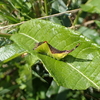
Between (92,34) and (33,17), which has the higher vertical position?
(33,17)

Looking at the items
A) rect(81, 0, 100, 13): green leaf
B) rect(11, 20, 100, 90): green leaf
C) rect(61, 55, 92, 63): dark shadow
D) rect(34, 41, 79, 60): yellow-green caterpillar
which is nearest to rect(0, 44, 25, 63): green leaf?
rect(11, 20, 100, 90): green leaf

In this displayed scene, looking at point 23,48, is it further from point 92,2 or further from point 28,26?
point 92,2

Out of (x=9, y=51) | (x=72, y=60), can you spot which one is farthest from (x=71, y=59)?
(x=9, y=51)

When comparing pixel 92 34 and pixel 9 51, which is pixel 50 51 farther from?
pixel 92 34

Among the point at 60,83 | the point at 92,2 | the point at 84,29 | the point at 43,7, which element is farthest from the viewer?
the point at 84,29

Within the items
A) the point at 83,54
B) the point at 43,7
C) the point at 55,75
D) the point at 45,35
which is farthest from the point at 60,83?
the point at 43,7

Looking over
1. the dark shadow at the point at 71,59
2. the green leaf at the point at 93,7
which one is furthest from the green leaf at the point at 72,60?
the green leaf at the point at 93,7

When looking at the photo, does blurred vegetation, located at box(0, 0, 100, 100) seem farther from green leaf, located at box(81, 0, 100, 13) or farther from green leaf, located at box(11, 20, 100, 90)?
green leaf, located at box(11, 20, 100, 90)
